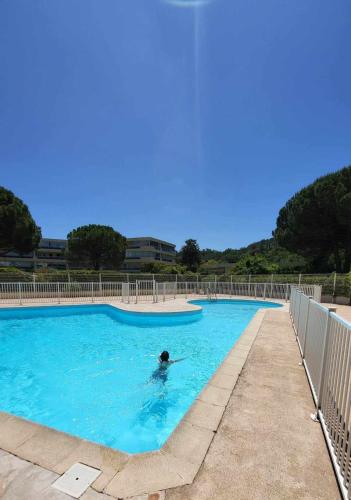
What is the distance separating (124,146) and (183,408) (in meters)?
11.7

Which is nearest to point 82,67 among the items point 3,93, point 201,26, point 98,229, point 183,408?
point 3,93

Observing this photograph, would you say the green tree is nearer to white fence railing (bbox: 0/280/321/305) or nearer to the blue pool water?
white fence railing (bbox: 0/280/321/305)

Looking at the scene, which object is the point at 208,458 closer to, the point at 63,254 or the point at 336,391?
the point at 336,391

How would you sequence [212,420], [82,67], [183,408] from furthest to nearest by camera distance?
[82,67], [183,408], [212,420]

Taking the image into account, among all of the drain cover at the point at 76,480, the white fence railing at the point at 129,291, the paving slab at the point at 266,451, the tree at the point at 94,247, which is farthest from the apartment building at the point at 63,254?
the drain cover at the point at 76,480

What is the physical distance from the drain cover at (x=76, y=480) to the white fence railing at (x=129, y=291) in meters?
11.3

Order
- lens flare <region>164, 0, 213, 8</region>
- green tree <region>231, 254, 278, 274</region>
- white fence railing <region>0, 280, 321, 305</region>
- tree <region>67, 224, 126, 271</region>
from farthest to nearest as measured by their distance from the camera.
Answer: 1. tree <region>67, 224, 126, 271</region>
2. green tree <region>231, 254, 278, 274</region>
3. white fence railing <region>0, 280, 321, 305</region>
4. lens flare <region>164, 0, 213, 8</region>

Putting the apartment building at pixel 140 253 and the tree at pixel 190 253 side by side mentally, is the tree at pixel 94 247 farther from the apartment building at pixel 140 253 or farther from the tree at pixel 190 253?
the apartment building at pixel 140 253

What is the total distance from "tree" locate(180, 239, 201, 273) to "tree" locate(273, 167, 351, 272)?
63.4 feet

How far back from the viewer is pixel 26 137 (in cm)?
1080

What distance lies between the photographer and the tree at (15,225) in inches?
939

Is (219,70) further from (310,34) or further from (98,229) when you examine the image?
(98,229)

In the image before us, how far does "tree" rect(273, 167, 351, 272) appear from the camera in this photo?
20.3 metres

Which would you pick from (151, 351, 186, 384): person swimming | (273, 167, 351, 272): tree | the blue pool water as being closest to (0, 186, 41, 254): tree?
the blue pool water
